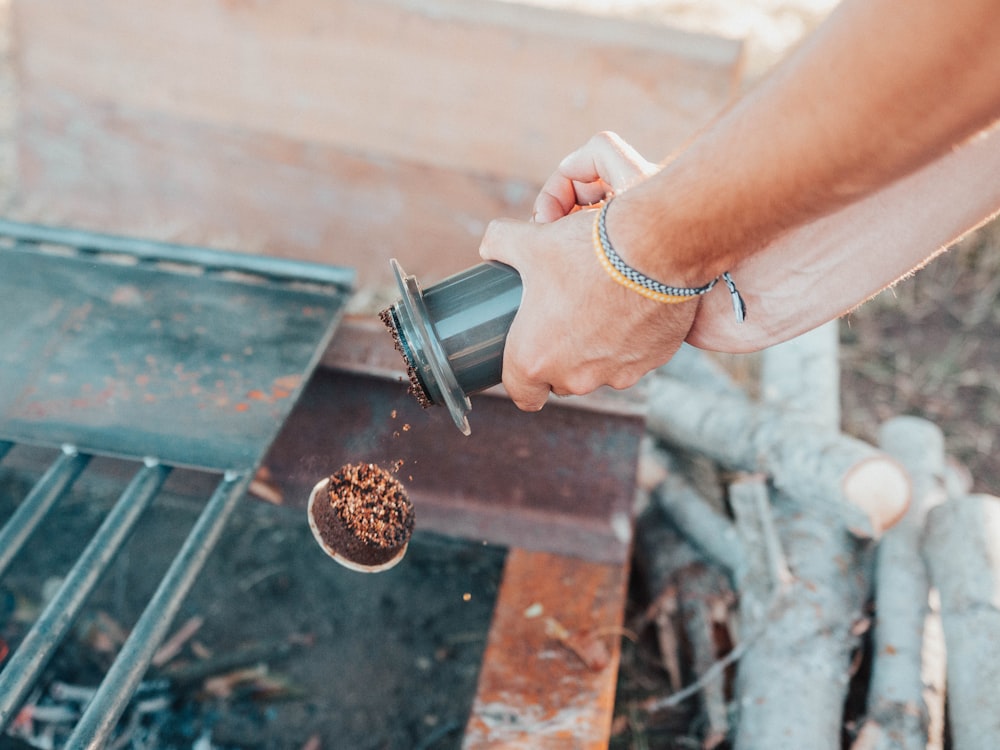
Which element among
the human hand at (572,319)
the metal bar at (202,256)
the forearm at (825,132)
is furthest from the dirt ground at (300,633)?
the forearm at (825,132)

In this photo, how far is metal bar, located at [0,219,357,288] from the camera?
2.29 m

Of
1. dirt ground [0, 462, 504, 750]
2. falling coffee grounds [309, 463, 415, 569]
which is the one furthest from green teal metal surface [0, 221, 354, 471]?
dirt ground [0, 462, 504, 750]

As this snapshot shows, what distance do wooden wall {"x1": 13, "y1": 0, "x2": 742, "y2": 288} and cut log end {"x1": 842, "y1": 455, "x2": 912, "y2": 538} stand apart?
1712mm

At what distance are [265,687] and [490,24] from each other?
2826 mm

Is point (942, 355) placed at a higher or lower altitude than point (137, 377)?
higher

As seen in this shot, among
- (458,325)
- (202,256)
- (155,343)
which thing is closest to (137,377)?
(155,343)

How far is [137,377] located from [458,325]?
1047mm

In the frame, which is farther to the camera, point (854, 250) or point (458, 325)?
point (854, 250)

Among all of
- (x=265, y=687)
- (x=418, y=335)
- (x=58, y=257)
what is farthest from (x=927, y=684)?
(x=58, y=257)

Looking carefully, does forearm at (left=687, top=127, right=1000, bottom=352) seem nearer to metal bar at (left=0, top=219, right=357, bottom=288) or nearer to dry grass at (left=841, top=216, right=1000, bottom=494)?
metal bar at (left=0, top=219, right=357, bottom=288)

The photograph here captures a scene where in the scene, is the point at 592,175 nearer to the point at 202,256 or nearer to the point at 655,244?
the point at 655,244

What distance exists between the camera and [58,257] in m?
2.30

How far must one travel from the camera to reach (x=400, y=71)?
3408mm

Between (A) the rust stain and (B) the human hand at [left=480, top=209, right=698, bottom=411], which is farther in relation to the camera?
(A) the rust stain
